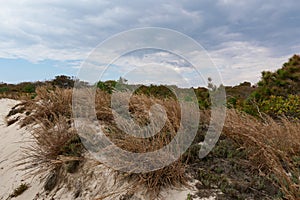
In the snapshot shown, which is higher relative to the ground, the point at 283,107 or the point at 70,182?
the point at 283,107

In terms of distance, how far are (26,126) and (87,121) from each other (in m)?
2.64

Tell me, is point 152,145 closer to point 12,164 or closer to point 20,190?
point 20,190

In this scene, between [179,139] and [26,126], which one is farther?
[26,126]

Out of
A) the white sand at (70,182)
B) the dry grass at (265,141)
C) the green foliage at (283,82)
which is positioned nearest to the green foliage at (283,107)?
the green foliage at (283,82)

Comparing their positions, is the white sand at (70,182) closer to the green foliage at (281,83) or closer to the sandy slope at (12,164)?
the sandy slope at (12,164)

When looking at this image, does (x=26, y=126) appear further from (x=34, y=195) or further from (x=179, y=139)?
(x=179, y=139)

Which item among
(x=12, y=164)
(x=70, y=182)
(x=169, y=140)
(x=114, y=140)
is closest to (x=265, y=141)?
(x=169, y=140)

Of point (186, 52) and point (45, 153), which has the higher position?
point (186, 52)

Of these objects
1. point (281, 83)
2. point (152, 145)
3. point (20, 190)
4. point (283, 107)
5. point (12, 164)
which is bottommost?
point (20, 190)

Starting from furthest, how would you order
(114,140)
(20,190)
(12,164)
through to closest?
(12,164) < (20,190) < (114,140)

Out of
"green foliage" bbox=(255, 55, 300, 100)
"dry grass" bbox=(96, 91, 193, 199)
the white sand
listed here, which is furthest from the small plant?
"green foliage" bbox=(255, 55, 300, 100)

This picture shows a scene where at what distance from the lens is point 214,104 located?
20.0ft

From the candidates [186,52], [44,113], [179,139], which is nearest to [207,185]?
[179,139]

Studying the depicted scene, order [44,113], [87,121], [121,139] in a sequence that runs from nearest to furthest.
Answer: [121,139]
[87,121]
[44,113]
